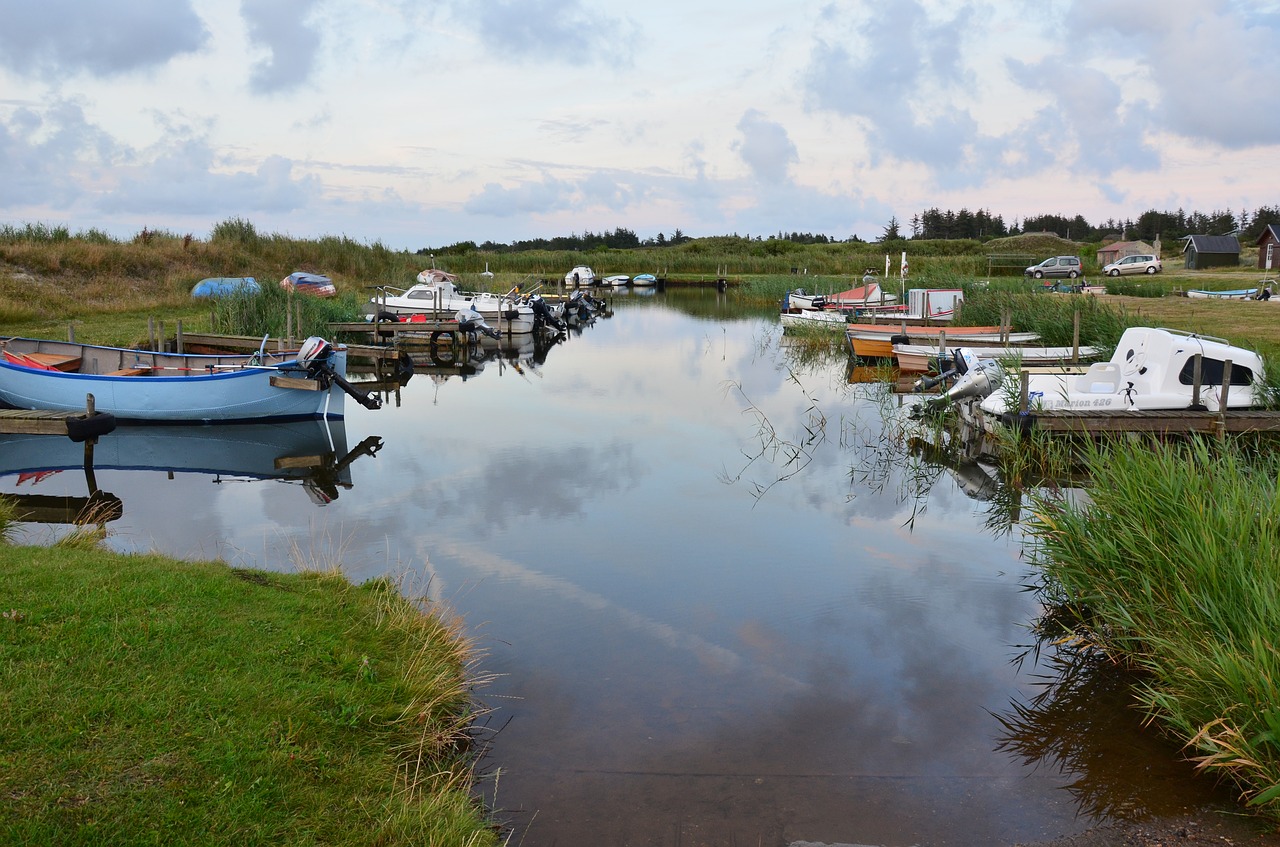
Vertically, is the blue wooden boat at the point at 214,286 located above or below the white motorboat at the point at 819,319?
above

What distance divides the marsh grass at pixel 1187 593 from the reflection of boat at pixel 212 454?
10.2 m

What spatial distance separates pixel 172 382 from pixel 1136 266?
54.3 meters

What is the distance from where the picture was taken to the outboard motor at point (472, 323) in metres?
34.2

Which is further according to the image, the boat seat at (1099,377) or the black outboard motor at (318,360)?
the black outboard motor at (318,360)

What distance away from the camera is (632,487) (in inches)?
584

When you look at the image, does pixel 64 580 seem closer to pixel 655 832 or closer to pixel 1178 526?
pixel 655 832

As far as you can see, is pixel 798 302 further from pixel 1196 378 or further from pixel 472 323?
pixel 1196 378

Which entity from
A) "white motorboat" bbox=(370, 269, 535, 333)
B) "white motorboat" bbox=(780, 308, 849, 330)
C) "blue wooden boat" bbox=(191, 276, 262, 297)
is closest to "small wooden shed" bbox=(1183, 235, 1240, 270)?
"white motorboat" bbox=(780, 308, 849, 330)

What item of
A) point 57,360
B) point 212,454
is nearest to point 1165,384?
point 212,454

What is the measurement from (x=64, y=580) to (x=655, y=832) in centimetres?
474

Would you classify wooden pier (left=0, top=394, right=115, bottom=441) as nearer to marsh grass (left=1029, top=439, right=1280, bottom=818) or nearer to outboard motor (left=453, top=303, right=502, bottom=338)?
marsh grass (left=1029, top=439, right=1280, bottom=818)

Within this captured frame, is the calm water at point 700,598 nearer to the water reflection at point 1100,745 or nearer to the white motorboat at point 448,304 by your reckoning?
the water reflection at point 1100,745

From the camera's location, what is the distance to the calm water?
6.31 m

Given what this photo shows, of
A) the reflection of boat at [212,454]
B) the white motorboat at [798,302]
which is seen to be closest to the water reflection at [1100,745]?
the reflection of boat at [212,454]
